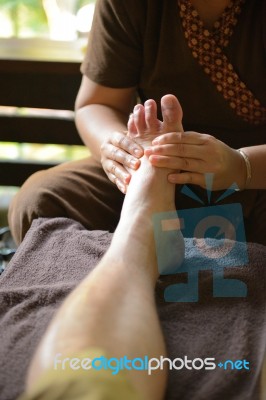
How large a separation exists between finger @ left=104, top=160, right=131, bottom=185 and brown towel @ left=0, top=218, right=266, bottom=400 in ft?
0.36

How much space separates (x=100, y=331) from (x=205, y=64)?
2.18 feet

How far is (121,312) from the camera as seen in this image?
0.68 m

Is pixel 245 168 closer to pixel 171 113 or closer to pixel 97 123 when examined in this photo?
pixel 171 113

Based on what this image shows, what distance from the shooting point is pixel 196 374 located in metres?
0.70

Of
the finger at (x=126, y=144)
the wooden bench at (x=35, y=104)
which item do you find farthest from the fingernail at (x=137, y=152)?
the wooden bench at (x=35, y=104)

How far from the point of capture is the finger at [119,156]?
0.99m

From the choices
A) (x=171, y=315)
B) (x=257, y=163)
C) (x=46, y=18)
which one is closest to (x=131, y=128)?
(x=257, y=163)

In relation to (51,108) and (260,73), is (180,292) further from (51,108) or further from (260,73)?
(51,108)

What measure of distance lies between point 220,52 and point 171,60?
0.33 ft

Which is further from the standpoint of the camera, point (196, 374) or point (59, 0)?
point (59, 0)

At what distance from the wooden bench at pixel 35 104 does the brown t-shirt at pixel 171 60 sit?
360mm

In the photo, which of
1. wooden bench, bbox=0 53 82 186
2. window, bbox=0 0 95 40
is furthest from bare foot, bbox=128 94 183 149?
window, bbox=0 0 95 40

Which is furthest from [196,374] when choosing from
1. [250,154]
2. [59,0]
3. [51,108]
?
[59,0]

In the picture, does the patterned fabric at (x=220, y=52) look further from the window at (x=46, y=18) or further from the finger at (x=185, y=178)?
the window at (x=46, y=18)
